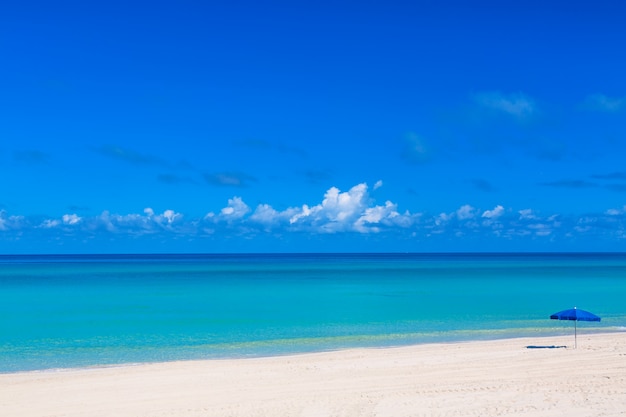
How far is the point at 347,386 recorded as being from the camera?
52.2 ft

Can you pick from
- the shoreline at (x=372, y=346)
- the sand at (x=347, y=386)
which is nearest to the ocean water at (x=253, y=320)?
the shoreline at (x=372, y=346)

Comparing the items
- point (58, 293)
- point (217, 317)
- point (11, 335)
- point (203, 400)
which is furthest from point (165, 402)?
point (58, 293)

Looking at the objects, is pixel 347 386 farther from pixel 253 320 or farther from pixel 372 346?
pixel 253 320

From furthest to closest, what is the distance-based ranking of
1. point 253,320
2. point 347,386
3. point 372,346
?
1. point 253,320
2. point 372,346
3. point 347,386

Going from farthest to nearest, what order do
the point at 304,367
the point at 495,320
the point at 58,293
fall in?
the point at 58,293 → the point at 495,320 → the point at 304,367

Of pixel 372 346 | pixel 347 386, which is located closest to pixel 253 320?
pixel 372 346

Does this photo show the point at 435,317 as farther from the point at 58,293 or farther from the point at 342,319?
the point at 58,293

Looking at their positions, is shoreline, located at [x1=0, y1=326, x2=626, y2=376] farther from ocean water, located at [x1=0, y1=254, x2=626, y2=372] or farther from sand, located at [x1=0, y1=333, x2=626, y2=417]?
sand, located at [x1=0, y1=333, x2=626, y2=417]

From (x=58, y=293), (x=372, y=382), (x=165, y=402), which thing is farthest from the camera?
(x=58, y=293)

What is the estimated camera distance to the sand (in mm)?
13664

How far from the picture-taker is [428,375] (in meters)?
17.2

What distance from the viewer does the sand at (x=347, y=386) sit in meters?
13.7

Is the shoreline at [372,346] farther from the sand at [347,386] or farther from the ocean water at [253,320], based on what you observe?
the sand at [347,386]

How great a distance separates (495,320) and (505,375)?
17.1m
